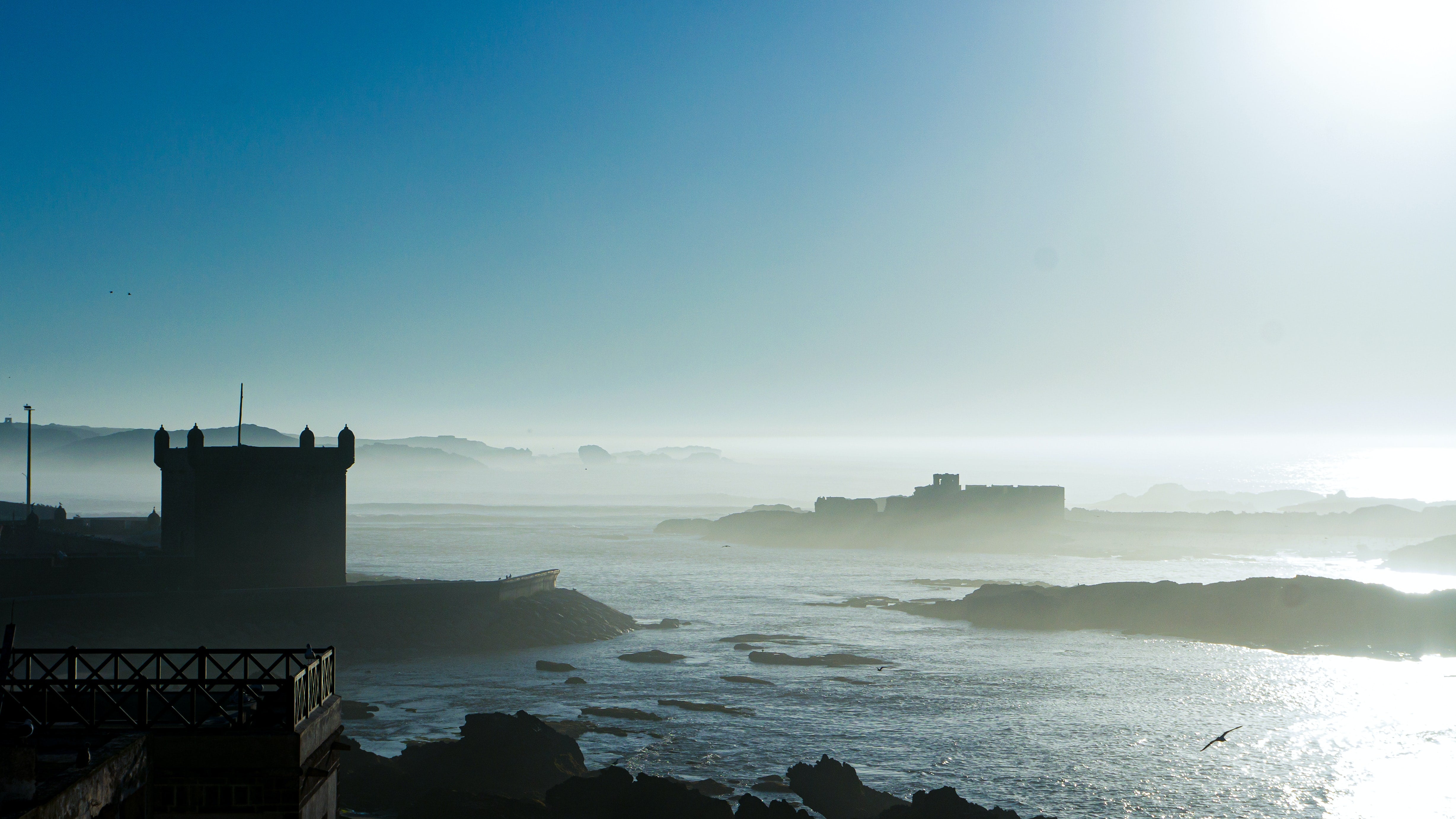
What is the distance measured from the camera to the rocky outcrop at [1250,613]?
67438 millimetres

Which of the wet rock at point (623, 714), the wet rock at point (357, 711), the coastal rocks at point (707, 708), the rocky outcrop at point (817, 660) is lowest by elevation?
the rocky outcrop at point (817, 660)

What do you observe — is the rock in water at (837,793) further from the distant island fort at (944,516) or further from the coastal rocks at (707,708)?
the distant island fort at (944,516)

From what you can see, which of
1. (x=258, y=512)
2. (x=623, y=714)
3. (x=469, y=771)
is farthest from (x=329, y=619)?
(x=469, y=771)

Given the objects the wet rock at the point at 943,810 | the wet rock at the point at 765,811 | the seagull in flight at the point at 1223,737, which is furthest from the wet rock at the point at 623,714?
the seagull in flight at the point at 1223,737

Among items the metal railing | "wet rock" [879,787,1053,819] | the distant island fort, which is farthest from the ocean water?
the distant island fort

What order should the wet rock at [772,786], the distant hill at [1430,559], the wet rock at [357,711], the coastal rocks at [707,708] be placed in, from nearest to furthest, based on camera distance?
the wet rock at [772,786]
the wet rock at [357,711]
the coastal rocks at [707,708]
the distant hill at [1430,559]

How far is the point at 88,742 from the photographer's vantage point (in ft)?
40.3

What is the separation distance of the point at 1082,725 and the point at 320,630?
3596 cm

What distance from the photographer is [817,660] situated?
178 feet

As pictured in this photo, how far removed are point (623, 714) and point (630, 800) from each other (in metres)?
15.0

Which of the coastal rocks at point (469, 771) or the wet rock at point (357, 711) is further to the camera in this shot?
the wet rock at point (357, 711)

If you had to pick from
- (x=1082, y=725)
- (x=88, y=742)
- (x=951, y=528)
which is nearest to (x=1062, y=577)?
(x=951, y=528)

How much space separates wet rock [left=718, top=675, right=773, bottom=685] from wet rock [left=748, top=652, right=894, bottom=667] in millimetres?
4799

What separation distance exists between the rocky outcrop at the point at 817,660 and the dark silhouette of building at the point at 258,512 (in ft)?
75.8
